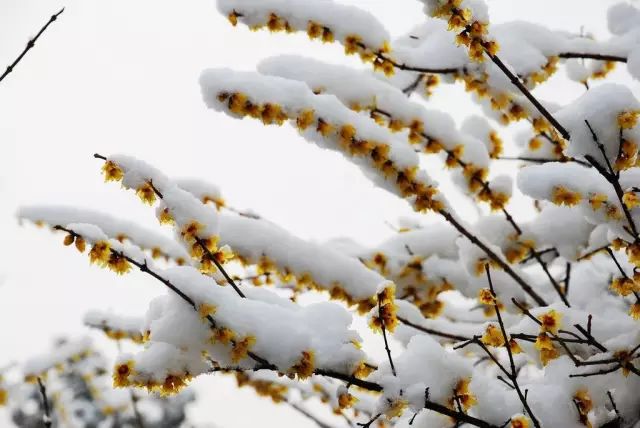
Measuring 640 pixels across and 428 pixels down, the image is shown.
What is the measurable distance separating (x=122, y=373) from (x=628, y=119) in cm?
175

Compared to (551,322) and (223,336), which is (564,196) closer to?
(551,322)

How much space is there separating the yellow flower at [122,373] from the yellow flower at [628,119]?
1702 mm

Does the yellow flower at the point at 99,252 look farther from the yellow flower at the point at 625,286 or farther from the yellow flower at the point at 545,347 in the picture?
the yellow flower at the point at 625,286

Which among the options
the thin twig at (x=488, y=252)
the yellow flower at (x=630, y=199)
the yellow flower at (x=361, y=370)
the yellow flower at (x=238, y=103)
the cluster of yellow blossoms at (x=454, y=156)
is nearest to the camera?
the yellow flower at (x=361, y=370)

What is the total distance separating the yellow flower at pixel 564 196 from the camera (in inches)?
75.7

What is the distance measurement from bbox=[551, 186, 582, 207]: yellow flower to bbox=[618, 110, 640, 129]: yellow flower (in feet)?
0.91

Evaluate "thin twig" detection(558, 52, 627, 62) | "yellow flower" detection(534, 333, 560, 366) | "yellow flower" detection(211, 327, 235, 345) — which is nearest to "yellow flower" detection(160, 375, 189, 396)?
"yellow flower" detection(211, 327, 235, 345)

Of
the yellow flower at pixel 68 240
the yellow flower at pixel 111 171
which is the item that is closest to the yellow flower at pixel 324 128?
the yellow flower at pixel 111 171

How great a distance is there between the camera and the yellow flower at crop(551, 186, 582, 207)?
Answer: 1923mm

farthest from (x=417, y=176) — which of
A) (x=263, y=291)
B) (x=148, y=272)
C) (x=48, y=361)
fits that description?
(x=48, y=361)

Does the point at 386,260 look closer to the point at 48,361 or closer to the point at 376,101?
the point at 376,101

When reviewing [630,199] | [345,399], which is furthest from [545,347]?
[345,399]

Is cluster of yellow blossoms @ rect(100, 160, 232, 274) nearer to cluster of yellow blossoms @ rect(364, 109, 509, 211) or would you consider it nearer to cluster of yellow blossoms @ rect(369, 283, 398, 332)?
cluster of yellow blossoms @ rect(369, 283, 398, 332)

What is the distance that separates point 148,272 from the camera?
4.87 feet
